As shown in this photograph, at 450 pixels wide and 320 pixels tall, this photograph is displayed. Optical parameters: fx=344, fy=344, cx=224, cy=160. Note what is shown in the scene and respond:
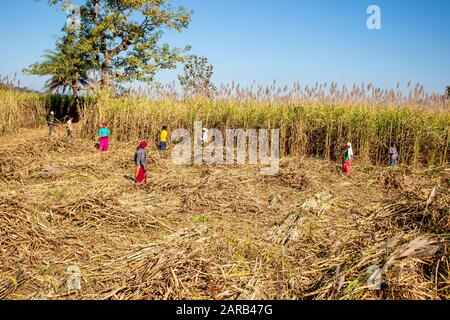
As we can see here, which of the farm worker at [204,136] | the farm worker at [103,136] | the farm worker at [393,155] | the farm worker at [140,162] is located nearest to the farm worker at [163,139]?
the farm worker at [204,136]

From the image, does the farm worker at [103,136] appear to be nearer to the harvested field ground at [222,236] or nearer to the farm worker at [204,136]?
the harvested field ground at [222,236]

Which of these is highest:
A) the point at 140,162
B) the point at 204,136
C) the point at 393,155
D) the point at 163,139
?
the point at 204,136

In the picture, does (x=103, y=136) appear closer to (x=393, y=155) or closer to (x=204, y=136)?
(x=204, y=136)

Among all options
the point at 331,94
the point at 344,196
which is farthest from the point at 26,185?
the point at 331,94

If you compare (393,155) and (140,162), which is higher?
(393,155)

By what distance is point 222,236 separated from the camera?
4.63 metres

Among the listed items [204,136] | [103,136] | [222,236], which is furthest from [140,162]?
[103,136]

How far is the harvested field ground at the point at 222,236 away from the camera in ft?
10.8

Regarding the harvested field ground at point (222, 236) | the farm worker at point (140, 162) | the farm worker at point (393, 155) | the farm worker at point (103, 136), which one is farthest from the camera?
the farm worker at point (103, 136)

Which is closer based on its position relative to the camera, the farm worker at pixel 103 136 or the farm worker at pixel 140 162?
the farm worker at pixel 140 162

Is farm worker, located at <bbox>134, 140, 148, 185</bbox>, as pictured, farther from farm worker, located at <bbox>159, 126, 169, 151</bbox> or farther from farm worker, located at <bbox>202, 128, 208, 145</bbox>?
farm worker, located at <bbox>202, 128, 208, 145</bbox>

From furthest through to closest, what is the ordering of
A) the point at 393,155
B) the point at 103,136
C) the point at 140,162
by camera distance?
the point at 103,136 → the point at 393,155 → the point at 140,162

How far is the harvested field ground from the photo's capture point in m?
3.29

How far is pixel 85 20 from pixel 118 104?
30.1 ft
